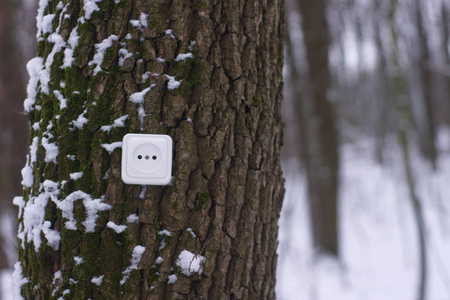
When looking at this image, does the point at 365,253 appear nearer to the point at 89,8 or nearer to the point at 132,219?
the point at 132,219

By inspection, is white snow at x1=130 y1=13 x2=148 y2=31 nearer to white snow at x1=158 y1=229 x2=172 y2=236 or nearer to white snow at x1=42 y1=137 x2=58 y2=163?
white snow at x1=42 y1=137 x2=58 y2=163

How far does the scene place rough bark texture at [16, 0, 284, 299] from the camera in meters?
1.05

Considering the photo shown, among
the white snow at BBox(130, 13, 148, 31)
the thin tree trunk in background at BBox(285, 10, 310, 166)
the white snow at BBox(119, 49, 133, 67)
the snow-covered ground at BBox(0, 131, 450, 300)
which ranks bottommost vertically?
the snow-covered ground at BBox(0, 131, 450, 300)

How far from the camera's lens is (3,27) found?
4.73 metres

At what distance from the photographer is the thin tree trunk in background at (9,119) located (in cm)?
438

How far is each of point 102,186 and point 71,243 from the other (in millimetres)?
186

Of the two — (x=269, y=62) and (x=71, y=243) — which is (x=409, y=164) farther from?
(x=71, y=243)

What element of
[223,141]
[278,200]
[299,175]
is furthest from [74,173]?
[299,175]

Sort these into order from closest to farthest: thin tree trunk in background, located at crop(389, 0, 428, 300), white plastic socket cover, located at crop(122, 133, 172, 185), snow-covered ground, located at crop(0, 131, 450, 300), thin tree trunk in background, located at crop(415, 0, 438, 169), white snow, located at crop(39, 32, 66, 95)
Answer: white plastic socket cover, located at crop(122, 133, 172, 185) → white snow, located at crop(39, 32, 66, 95) → thin tree trunk in background, located at crop(389, 0, 428, 300) → snow-covered ground, located at crop(0, 131, 450, 300) → thin tree trunk in background, located at crop(415, 0, 438, 169)

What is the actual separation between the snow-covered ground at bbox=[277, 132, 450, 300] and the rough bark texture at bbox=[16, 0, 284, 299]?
8.55ft

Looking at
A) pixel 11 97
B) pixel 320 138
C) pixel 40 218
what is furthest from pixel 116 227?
pixel 320 138

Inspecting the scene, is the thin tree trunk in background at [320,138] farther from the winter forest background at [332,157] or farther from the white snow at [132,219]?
the white snow at [132,219]

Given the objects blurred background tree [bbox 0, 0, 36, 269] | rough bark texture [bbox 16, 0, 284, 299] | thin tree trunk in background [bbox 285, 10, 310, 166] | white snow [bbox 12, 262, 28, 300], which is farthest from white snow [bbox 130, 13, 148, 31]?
thin tree trunk in background [bbox 285, 10, 310, 166]

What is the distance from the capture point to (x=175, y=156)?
1.08 m
